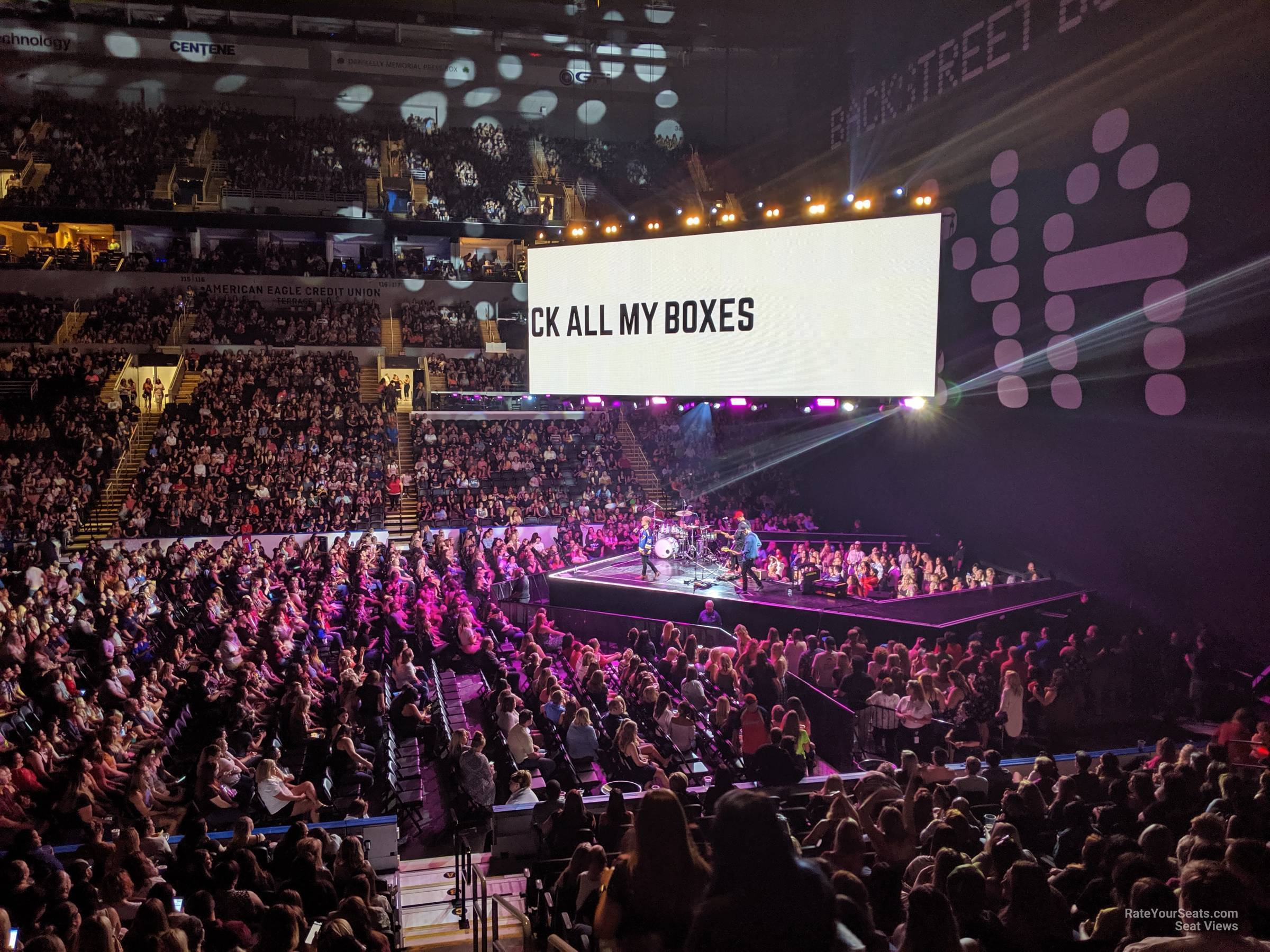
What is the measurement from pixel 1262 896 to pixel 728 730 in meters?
5.55

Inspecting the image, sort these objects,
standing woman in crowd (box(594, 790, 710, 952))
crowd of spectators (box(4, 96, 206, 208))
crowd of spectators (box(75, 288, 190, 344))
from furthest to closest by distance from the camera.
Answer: crowd of spectators (box(4, 96, 206, 208)), crowd of spectators (box(75, 288, 190, 344)), standing woman in crowd (box(594, 790, 710, 952))

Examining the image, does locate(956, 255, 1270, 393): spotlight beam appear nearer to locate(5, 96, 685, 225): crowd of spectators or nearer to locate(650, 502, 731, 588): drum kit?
locate(650, 502, 731, 588): drum kit

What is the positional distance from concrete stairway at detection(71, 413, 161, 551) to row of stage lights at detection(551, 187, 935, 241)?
1204cm

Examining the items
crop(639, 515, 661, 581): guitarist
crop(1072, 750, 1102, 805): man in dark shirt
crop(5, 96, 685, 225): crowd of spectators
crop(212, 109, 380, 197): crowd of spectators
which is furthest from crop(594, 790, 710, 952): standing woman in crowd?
crop(212, 109, 380, 197): crowd of spectators

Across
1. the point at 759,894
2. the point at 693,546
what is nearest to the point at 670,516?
the point at 693,546

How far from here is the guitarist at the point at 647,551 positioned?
14164 mm

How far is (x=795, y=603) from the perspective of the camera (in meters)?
12.6

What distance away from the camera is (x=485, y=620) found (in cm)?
1295

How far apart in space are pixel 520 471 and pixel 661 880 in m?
19.4

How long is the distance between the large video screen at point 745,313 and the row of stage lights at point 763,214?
173mm

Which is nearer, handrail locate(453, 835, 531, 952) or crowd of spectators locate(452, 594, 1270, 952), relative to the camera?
crowd of spectators locate(452, 594, 1270, 952)

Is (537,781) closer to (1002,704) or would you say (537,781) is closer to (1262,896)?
(1002,704)

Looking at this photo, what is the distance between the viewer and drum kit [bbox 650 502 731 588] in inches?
605

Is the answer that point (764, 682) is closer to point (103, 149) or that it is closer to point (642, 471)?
point (642, 471)
